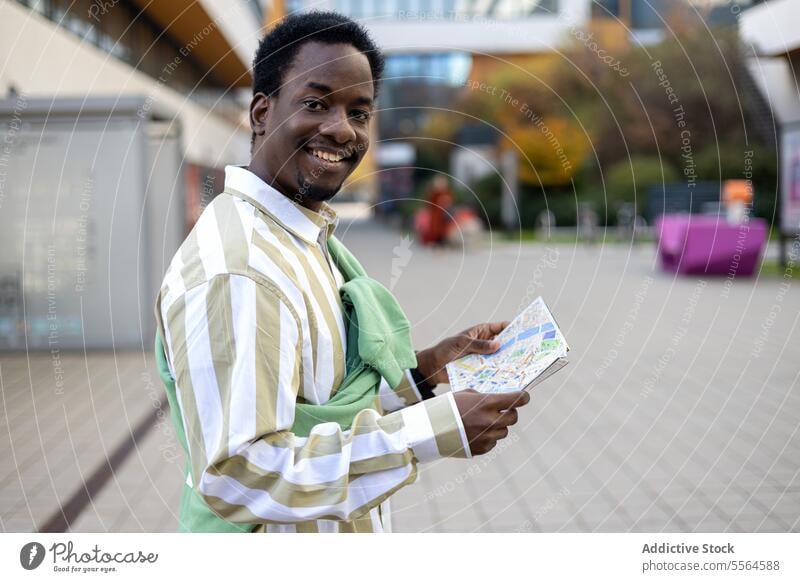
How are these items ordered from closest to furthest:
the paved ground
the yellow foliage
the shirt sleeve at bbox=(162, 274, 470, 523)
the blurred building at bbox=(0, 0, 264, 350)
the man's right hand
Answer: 1. the shirt sleeve at bbox=(162, 274, 470, 523)
2. the man's right hand
3. the paved ground
4. the blurred building at bbox=(0, 0, 264, 350)
5. the yellow foliage

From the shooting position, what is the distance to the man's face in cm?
160

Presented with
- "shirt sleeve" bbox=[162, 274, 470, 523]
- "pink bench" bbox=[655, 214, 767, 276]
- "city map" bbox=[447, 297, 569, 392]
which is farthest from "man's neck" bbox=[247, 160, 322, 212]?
"pink bench" bbox=[655, 214, 767, 276]

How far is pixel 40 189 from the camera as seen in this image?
8375mm

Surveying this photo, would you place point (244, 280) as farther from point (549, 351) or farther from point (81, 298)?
point (81, 298)

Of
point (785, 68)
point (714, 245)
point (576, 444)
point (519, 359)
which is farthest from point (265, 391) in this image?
point (785, 68)

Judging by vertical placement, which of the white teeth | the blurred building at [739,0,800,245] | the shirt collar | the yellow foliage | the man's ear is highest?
the yellow foliage

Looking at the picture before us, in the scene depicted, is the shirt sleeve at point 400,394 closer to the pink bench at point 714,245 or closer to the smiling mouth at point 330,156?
the smiling mouth at point 330,156

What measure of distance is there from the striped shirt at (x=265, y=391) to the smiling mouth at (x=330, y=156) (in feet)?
0.40

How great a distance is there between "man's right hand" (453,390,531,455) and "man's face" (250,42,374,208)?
47 centimetres

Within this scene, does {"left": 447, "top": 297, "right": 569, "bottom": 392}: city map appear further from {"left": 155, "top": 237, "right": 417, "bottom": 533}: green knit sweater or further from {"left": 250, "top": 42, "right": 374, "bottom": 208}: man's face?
{"left": 250, "top": 42, "right": 374, "bottom": 208}: man's face

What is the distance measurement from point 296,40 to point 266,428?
0.71 m

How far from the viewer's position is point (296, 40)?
1657 millimetres

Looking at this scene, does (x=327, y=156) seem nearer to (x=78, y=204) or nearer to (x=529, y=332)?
(x=529, y=332)

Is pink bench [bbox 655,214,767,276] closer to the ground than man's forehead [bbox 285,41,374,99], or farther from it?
farther from it
